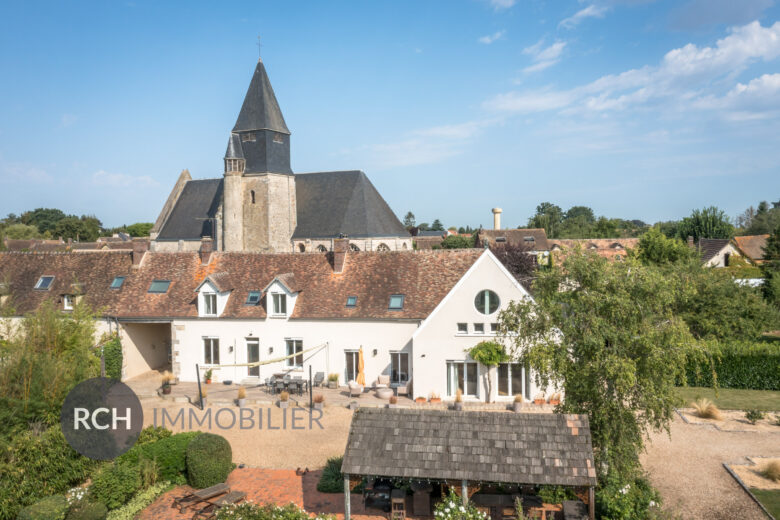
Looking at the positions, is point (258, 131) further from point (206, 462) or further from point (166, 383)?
point (206, 462)

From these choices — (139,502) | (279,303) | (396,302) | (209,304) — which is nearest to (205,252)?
(209,304)

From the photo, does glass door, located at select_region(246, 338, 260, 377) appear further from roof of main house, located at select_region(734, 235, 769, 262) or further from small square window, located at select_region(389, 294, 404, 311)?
roof of main house, located at select_region(734, 235, 769, 262)

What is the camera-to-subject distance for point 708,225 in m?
69.9

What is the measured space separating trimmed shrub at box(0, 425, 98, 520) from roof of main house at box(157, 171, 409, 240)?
36639 mm

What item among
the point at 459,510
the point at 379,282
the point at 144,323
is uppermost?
the point at 379,282

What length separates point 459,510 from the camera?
1334 centimetres

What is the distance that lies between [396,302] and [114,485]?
15.8 meters

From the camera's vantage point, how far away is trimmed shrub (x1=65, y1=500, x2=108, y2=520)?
1465 centimetres

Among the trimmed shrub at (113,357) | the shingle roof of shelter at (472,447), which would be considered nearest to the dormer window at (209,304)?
the trimmed shrub at (113,357)

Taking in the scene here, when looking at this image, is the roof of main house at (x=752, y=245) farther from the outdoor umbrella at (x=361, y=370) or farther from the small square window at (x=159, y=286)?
the small square window at (x=159, y=286)

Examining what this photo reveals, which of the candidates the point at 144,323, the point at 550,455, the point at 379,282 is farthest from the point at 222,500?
the point at 144,323

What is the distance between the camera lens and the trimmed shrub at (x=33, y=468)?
1545cm

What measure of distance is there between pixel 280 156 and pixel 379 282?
27.4 metres

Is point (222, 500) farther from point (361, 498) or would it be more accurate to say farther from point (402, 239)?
point (402, 239)
